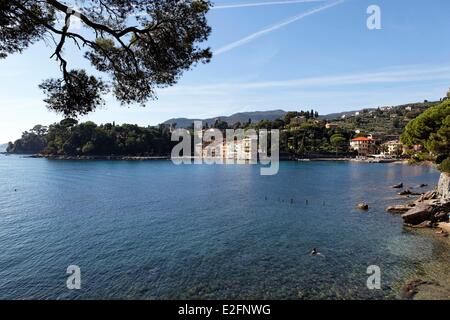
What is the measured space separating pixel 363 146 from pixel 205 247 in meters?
173

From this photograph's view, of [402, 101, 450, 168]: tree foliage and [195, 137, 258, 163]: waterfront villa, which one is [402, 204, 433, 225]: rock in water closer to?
[402, 101, 450, 168]: tree foliage

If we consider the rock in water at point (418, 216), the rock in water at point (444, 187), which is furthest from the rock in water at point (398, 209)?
the rock in water at point (418, 216)

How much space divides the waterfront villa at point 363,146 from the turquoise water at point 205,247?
13161 cm

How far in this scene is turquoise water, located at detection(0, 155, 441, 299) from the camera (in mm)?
23578

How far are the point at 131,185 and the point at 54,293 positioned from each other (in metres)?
60.4

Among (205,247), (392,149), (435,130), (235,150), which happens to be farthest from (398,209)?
(392,149)

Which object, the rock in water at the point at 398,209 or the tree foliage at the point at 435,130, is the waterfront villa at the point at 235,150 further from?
the rock in water at the point at 398,209

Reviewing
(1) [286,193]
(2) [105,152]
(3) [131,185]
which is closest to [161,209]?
(1) [286,193]

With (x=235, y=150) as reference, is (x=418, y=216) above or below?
below

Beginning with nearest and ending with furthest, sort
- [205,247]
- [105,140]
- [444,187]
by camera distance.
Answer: [205,247] < [444,187] < [105,140]

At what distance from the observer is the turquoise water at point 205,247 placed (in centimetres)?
2358

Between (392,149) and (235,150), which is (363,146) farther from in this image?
(235,150)

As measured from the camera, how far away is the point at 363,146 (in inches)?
7313
